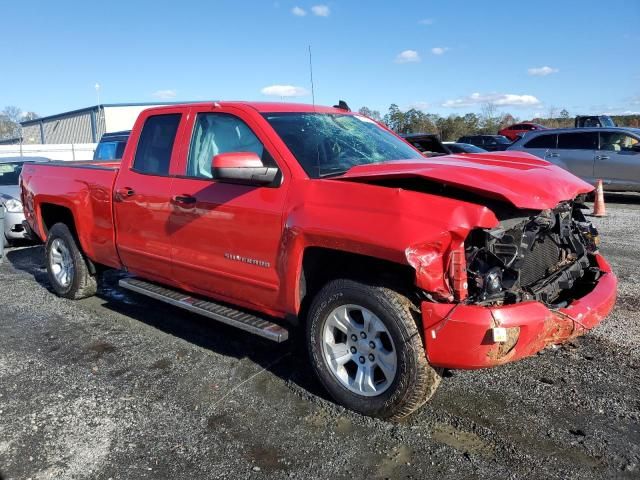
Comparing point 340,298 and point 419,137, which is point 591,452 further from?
point 419,137

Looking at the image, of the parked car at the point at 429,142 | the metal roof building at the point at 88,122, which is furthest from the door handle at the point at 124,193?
the metal roof building at the point at 88,122

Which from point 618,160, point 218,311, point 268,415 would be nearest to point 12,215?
point 218,311

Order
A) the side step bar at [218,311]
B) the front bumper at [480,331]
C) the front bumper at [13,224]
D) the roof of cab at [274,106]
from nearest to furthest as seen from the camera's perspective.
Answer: the front bumper at [480,331] < the side step bar at [218,311] < the roof of cab at [274,106] < the front bumper at [13,224]

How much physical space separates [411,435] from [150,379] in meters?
1.93

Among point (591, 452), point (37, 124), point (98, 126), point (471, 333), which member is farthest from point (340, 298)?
point (37, 124)

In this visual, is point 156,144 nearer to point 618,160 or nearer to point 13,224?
point 13,224

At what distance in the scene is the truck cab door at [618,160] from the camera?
499 inches

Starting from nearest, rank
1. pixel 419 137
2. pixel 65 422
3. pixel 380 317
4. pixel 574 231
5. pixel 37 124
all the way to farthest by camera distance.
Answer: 1. pixel 380 317
2. pixel 65 422
3. pixel 574 231
4. pixel 419 137
5. pixel 37 124

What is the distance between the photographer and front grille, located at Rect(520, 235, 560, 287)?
3.36 metres

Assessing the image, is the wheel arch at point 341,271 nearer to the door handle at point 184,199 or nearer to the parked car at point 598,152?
the door handle at point 184,199

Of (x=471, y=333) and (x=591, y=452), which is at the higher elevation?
(x=471, y=333)

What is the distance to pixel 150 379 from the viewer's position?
4031mm

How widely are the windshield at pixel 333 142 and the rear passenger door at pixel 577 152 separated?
398 inches

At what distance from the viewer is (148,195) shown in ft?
15.2
